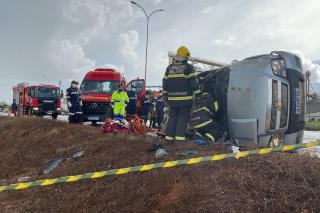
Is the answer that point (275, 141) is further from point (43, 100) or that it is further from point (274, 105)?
point (43, 100)

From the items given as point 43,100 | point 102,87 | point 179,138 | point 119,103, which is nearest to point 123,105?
point 119,103

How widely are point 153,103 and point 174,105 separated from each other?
9.67 metres

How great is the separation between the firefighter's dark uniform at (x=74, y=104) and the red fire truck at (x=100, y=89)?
2.57 ft

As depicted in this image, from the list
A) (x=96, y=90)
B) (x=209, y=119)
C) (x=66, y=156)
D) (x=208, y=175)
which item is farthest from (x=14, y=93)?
(x=208, y=175)

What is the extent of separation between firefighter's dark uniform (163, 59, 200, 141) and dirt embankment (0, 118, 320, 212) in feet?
1.79

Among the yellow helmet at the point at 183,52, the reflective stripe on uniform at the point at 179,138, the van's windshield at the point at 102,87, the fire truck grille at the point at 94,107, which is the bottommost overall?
the reflective stripe on uniform at the point at 179,138

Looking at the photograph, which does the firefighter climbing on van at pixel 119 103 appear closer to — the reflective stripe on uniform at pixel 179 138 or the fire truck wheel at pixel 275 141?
the reflective stripe on uniform at pixel 179 138

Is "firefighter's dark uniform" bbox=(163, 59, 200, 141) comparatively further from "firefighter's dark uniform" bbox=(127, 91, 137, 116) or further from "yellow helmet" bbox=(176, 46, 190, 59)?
"firefighter's dark uniform" bbox=(127, 91, 137, 116)

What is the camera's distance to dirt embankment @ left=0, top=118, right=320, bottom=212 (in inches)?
155

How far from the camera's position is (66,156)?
7.66 meters

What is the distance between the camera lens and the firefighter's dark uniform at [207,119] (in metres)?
6.95

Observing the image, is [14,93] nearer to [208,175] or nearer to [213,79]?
[213,79]

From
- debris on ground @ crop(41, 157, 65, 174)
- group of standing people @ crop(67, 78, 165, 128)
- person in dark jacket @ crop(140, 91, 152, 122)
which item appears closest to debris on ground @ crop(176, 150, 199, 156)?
debris on ground @ crop(41, 157, 65, 174)

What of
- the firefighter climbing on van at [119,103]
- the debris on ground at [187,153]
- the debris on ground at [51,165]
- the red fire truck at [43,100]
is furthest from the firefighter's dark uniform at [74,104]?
the red fire truck at [43,100]
